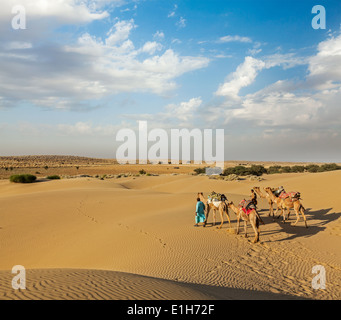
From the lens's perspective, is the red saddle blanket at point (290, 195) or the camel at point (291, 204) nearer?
the camel at point (291, 204)

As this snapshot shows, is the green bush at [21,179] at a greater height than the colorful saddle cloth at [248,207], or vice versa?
the colorful saddle cloth at [248,207]

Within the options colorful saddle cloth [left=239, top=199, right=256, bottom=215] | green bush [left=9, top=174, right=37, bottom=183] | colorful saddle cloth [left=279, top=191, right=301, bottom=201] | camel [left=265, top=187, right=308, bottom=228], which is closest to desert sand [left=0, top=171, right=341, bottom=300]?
camel [left=265, top=187, right=308, bottom=228]

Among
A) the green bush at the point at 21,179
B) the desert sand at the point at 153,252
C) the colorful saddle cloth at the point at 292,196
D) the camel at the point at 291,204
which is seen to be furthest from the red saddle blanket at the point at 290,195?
the green bush at the point at 21,179

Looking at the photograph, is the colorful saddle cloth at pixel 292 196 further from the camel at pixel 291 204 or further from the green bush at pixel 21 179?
the green bush at pixel 21 179

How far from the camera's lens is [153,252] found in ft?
35.9

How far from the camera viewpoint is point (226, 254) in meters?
10.8

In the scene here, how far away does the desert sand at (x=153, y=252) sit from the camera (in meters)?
6.46

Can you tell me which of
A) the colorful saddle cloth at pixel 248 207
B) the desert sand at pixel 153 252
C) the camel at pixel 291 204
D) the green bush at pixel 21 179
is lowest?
the desert sand at pixel 153 252

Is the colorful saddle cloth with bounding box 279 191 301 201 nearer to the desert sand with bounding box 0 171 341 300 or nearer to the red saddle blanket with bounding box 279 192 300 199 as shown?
the red saddle blanket with bounding box 279 192 300 199

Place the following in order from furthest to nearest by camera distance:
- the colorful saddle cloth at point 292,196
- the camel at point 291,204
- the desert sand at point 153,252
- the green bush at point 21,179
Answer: the green bush at point 21,179 < the colorful saddle cloth at point 292,196 < the camel at point 291,204 < the desert sand at point 153,252

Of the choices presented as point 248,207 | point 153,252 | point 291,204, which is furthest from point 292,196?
point 153,252

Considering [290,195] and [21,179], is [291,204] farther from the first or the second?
[21,179]
